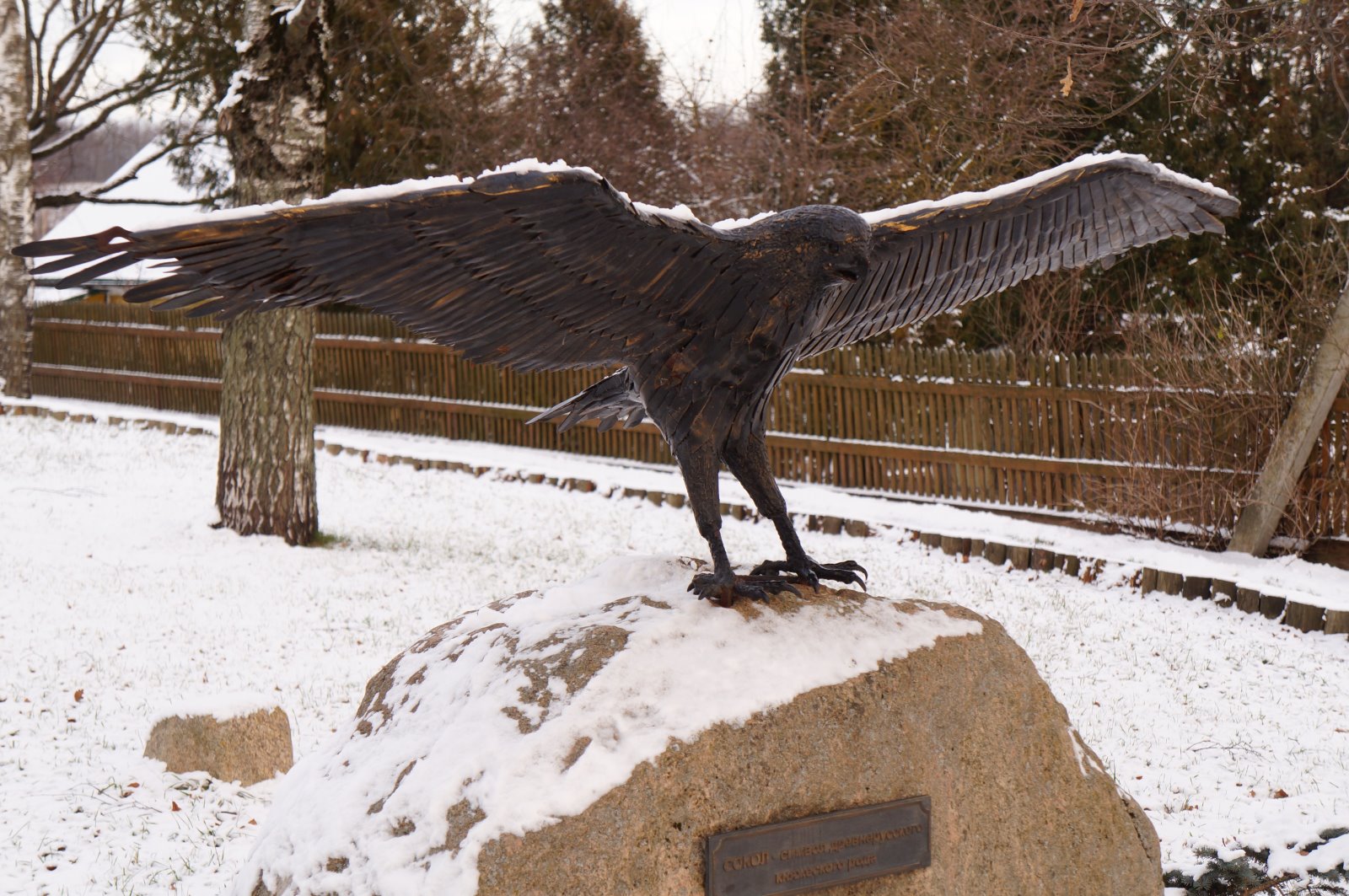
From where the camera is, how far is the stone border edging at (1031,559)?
22.6 ft

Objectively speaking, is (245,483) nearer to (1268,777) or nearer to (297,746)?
(297,746)

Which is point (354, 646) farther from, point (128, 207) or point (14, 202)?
point (128, 207)

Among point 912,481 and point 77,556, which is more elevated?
point 912,481

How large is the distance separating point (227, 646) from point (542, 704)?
400 centimetres

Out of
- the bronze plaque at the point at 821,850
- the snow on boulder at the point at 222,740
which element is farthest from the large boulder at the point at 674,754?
the snow on boulder at the point at 222,740

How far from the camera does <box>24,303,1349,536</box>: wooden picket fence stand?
8.77m

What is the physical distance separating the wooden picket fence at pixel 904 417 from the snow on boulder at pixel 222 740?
4.66 meters

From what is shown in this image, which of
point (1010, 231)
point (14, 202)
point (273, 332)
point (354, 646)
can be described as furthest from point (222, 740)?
point (14, 202)

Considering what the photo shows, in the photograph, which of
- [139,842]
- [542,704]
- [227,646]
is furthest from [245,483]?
[542,704]

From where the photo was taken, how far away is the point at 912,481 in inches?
395

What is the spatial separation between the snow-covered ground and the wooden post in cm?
44

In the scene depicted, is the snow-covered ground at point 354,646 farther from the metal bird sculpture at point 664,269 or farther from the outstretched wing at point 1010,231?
the outstretched wing at point 1010,231

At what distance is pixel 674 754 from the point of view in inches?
110

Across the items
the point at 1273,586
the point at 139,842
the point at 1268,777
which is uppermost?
the point at 1273,586
